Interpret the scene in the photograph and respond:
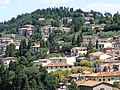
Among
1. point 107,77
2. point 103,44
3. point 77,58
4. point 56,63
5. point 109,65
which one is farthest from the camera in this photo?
point 103,44

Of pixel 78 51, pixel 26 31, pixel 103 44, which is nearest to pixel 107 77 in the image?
pixel 78 51

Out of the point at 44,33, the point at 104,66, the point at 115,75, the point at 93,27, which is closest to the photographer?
the point at 115,75

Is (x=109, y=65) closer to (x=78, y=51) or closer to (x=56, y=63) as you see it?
(x=56, y=63)

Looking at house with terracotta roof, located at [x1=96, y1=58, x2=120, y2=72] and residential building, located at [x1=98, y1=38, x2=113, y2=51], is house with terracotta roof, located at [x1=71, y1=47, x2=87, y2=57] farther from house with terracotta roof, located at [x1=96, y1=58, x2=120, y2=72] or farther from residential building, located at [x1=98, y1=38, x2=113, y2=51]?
house with terracotta roof, located at [x1=96, y1=58, x2=120, y2=72]

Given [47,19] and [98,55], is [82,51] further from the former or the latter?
[47,19]

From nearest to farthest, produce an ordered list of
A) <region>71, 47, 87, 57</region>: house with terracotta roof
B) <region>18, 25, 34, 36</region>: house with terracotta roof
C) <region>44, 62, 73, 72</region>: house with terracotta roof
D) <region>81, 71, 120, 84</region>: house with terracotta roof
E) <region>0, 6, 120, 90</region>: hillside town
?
<region>81, 71, 120, 84</region>: house with terracotta roof, <region>0, 6, 120, 90</region>: hillside town, <region>44, 62, 73, 72</region>: house with terracotta roof, <region>71, 47, 87, 57</region>: house with terracotta roof, <region>18, 25, 34, 36</region>: house with terracotta roof

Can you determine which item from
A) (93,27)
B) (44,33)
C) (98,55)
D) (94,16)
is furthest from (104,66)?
(94,16)

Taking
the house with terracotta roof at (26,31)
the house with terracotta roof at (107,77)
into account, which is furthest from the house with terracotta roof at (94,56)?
the house with terracotta roof at (26,31)

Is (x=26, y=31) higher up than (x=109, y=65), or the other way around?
(x=26, y=31)

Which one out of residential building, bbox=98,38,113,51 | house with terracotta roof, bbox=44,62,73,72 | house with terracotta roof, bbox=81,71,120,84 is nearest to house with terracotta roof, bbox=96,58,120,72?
house with terracotta roof, bbox=44,62,73,72

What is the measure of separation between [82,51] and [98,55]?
877 centimetres

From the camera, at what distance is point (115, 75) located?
1540 inches

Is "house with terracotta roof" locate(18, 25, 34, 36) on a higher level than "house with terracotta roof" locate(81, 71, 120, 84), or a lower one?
higher

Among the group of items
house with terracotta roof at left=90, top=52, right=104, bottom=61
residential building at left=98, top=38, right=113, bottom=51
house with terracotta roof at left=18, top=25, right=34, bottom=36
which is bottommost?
house with terracotta roof at left=90, top=52, right=104, bottom=61
